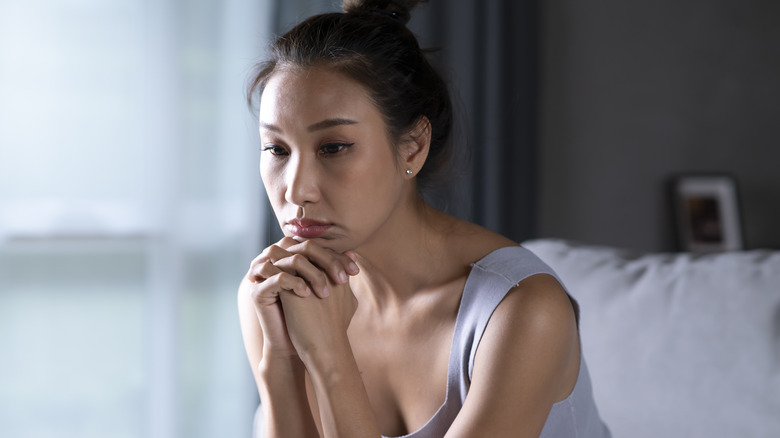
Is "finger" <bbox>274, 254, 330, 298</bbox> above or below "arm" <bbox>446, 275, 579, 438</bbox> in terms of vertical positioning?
above

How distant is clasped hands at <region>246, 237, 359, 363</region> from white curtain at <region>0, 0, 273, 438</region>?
1165 mm

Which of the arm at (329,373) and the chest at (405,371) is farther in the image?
the chest at (405,371)

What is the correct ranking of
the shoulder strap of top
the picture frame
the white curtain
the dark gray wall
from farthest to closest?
the dark gray wall, the picture frame, the white curtain, the shoulder strap of top

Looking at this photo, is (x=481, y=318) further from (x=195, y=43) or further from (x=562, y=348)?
(x=195, y=43)

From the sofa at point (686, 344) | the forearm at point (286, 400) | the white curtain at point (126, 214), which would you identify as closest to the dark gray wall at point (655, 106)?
the white curtain at point (126, 214)

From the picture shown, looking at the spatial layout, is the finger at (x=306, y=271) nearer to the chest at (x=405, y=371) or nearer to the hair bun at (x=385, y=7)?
the chest at (x=405, y=371)

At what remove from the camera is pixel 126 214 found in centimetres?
225

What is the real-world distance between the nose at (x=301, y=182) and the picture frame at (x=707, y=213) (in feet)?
6.86

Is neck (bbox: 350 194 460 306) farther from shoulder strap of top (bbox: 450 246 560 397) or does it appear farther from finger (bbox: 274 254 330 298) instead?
finger (bbox: 274 254 330 298)

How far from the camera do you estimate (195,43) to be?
2.29 meters

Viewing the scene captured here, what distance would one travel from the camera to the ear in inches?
49.8

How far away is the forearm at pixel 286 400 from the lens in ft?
4.10

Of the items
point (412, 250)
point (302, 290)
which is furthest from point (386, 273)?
point (302, 290)

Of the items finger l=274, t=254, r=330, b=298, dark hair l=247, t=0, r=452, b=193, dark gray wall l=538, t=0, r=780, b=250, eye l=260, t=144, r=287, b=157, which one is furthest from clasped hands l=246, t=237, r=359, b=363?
dark gray wall l=538, t=0, r=780, b=250
